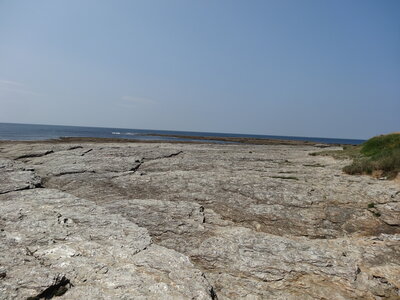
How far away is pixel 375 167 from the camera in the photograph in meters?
18.5

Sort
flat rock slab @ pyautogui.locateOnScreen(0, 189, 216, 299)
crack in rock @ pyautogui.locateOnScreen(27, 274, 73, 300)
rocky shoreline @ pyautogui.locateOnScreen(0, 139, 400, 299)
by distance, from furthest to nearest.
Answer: rocky shoreline @ pyautogui.locateOnScreen(0, 139, 400, 299)
flat rock slab @ pyautogui.locateOnScreen(0, 189, 216, 299)
crack in rock @ pyautogui.locateOnScreen(27, 274, 73, 300)

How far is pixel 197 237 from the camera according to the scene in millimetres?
9422

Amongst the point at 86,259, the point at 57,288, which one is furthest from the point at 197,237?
the point at 57,288

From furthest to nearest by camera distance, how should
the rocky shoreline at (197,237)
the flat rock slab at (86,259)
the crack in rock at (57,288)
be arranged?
1. the rocky shoreline at (197,237)
2. the flat rock slab at (86,259)
3. the crack in rock at (57,288)

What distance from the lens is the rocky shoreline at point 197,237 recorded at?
6605 millimetres

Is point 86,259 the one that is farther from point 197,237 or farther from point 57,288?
point 197,237

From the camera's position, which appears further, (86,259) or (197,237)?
(197,237)

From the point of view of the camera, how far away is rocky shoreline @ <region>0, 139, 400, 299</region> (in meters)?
6.61

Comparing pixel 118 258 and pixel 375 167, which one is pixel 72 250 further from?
pixel 375 167

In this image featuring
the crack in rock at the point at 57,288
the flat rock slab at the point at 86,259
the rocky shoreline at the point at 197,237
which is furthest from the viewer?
the rocky shoreline at the point at 197,237

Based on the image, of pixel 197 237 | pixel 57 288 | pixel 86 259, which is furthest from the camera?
pixel 197 237

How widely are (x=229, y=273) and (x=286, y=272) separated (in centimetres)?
153

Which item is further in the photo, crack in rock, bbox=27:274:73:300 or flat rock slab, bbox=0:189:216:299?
flat rock slab, bbox=0:189:216:299

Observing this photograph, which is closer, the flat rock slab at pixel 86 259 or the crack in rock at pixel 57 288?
the crack in rock at pixel 57 288
